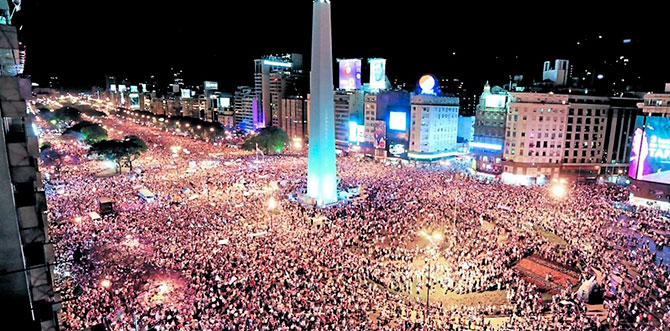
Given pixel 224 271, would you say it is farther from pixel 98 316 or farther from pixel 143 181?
pixel 143 181

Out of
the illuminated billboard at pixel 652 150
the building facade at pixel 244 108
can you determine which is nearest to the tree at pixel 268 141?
the building facade at pixel 244 108

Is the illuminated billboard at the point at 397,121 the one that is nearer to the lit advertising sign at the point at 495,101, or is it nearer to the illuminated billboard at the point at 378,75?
the illuminated billboard at the point at 378,75

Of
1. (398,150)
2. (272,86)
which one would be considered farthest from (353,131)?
(272,86)

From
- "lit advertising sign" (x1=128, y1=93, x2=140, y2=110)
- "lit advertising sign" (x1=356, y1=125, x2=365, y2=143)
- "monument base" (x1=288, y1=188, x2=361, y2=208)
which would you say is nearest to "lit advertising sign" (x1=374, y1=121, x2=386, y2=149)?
"lit advertising sign" (x1=356, y1=125, x2=365, y2=143)

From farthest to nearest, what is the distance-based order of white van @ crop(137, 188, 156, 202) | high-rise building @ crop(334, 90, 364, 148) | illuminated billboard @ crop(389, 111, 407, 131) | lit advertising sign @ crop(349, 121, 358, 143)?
→ high-rise building @ crop(334, 90, 364, 148)
lit advertising sign @ crop(349, 121, 358, 143)
illuminated billboard @ crop(389, 111, 407, 131)
white van @ crop(137, 188, 156, 202)

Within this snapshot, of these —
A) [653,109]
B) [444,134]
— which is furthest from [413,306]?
[444,134]

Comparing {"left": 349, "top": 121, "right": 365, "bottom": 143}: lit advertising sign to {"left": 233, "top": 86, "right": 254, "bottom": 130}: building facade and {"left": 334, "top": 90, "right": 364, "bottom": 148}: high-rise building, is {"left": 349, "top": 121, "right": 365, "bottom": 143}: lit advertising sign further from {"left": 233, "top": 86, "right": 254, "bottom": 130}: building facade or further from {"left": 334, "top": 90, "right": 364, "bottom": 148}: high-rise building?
{"left": 233, "top": 86, "right": 254, "bottom": 130}: building facade
